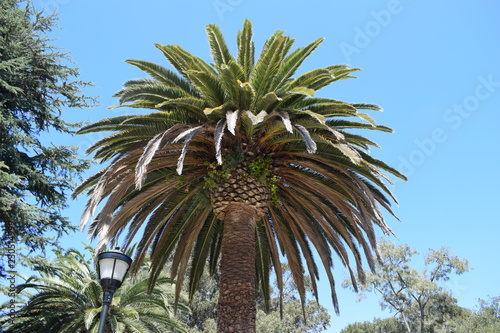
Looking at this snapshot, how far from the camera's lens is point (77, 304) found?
13961 mm

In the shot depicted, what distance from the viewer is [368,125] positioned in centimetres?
807

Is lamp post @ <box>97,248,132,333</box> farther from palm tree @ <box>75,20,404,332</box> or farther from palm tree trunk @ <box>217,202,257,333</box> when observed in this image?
palm tree trunk @ <box>217,202,257,333</box>

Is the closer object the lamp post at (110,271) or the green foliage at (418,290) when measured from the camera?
the lamp post at (110,271)

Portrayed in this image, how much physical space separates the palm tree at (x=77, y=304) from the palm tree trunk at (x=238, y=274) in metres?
6.62

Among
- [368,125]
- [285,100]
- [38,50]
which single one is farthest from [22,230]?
[368,125]

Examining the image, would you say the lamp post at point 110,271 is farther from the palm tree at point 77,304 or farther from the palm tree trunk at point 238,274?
the palm tree at point 77,304

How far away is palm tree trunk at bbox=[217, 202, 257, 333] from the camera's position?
6840 millimetres

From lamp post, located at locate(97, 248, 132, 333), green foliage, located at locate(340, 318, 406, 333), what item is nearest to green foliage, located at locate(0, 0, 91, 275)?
lamp post, located at locate(97, 248, 132, 333)

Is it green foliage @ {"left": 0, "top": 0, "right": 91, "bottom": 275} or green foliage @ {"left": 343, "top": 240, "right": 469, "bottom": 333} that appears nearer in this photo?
green foliage @ {"left": 0, "top": 0, "right": 91, "bottom": 275}

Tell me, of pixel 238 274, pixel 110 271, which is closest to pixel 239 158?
pixel 238 274

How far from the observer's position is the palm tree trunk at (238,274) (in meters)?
6.84

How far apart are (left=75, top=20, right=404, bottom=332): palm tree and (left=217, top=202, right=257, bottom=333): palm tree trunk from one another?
18 mm

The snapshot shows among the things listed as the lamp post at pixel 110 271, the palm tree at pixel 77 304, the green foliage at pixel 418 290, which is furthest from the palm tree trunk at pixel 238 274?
the green foliage at pixel 418 290

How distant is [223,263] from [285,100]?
3126 millimetres
